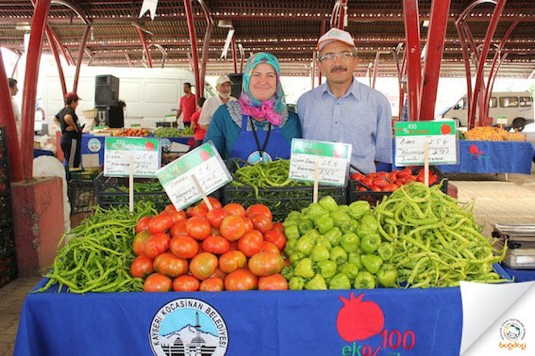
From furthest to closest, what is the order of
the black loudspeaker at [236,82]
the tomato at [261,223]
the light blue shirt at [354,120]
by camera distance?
the black loudspeaker at [236,82] < the light blue shirt at [354,120] < the tomato at [261,223]

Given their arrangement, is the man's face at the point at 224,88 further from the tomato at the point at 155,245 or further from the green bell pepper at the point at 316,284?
the green bell pepper at the point at 316,284

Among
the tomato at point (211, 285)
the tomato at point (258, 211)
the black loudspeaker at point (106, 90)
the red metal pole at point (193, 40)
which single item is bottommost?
the tomato at point (211, 285)

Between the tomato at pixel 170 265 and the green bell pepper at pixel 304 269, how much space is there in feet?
1.47

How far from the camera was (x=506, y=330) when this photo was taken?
175cm

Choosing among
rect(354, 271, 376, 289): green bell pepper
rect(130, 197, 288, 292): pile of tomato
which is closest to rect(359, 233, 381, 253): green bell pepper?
rect(354, 271, 376, 289): green bell pepper

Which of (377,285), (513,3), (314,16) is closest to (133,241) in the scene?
(377,285)

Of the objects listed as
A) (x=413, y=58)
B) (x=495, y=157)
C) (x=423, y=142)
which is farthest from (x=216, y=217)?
(x=495, y=157)

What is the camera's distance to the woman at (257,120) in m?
3.08

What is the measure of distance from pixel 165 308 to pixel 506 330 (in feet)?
4.14

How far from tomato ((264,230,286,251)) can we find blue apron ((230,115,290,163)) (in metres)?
1.12

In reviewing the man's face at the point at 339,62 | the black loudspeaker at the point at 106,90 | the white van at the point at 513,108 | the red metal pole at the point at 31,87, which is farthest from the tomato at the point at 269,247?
the white van at the point at 513,108

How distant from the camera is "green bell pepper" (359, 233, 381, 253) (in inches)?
74.2

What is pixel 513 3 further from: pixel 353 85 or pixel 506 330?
pixel 506 330

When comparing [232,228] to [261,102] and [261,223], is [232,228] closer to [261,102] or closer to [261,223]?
[261,223]
